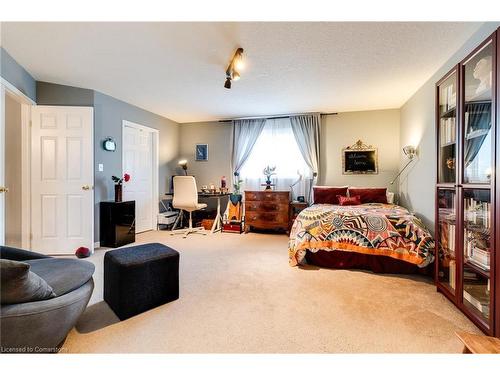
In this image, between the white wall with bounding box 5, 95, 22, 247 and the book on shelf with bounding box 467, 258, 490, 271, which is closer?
the book on shelf with bounding box 467, 258, 490, 271

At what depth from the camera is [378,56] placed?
2.42 m

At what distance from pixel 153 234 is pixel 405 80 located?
4.74m

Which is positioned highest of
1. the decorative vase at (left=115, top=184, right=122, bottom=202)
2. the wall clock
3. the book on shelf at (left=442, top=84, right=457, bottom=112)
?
the book on shelf at (left=442, top=84, right=457, bottom=112)

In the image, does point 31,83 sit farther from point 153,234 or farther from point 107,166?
point 153,234

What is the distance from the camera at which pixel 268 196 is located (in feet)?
14.7

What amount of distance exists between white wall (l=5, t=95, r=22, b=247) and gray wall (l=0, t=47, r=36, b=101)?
33 centimetres

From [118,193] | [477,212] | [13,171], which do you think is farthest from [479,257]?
[13,171]

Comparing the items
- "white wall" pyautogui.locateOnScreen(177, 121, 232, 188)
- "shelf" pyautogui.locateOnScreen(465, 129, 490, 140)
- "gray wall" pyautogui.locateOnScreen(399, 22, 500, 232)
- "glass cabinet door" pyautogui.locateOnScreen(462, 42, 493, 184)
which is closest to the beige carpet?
"glass cabinet door" pyautogui.locateOnScreen(462, 42, 493, 184)

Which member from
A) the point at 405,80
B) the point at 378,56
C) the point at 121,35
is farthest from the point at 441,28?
the point at 121,35

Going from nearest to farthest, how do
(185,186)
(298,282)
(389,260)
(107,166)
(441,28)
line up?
(441,28), (298,282), (389,260), (107,166), (185,186)

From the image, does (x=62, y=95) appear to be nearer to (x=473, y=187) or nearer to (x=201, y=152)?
(x=201, y=152)

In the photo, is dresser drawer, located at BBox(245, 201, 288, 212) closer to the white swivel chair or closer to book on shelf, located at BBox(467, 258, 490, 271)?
the white swivel chair

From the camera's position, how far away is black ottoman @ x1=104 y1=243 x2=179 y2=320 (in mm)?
1660

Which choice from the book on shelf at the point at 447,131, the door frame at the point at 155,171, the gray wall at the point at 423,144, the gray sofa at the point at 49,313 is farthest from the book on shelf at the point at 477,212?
the door frame at the point at 155,171
